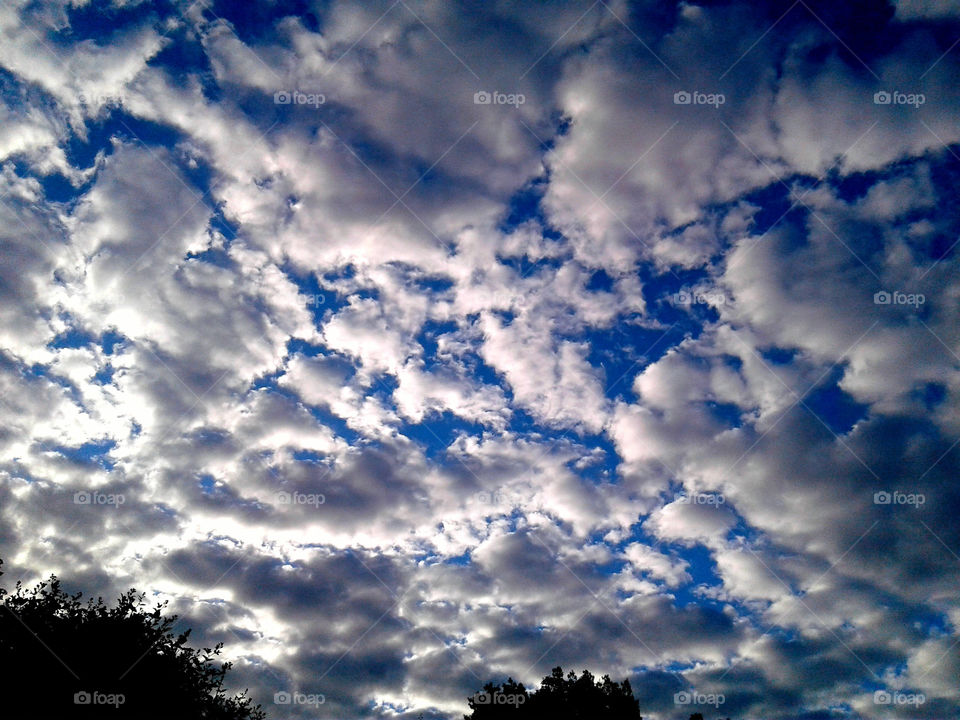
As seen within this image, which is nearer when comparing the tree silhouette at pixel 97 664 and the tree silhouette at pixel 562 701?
the tree silhouette at pixel 97 664

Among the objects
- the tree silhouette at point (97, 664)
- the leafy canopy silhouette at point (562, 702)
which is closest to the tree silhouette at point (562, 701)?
the leafy canopy silhouette at point (562, 702)

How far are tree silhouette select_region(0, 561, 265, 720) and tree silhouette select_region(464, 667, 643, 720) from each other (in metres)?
25.1

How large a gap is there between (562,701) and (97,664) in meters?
37.8

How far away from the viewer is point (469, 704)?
50.2 m

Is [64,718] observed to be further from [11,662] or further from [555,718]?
[555,718]

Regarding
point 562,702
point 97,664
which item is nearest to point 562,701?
point 562,702

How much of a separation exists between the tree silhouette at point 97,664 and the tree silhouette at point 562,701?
25066mm

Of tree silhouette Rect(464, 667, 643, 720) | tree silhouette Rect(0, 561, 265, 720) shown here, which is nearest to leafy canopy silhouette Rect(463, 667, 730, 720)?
tree silhouette Rect(464, 667, 643, 720)

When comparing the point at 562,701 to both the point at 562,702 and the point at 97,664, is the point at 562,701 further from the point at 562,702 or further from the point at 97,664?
the point at 97,664

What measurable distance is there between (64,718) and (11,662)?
14.3 feet

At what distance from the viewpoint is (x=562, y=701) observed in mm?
46562

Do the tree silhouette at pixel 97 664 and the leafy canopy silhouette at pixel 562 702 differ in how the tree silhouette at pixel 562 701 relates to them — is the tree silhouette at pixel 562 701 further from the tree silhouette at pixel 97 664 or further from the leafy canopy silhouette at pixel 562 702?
the tree silhouette at pixel 97 664

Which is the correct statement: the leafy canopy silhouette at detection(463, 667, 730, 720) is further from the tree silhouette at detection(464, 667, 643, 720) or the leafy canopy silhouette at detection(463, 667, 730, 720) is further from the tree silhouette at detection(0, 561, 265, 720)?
the tree silhouette at detection(0, 561, 265, 720)

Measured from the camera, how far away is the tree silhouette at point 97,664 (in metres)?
25.3
